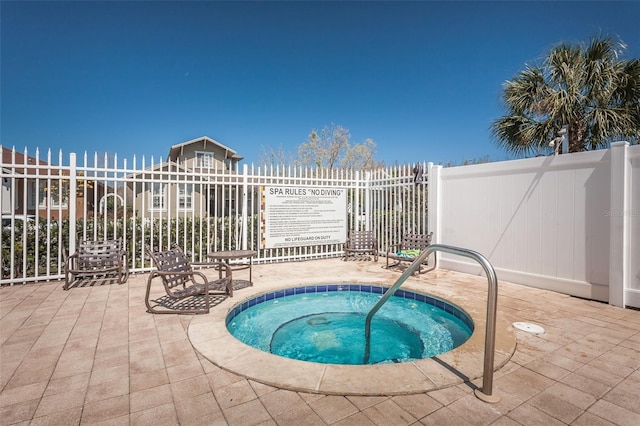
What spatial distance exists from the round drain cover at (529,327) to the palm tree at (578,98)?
24.9 feet

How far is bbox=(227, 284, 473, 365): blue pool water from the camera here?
3.71 meters

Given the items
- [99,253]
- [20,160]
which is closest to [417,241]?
[99,253]

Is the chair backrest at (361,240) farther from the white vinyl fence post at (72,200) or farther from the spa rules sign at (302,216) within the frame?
the white vinyl fence post at (72,200)

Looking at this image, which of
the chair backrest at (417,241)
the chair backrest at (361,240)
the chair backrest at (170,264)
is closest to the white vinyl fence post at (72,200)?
the chair backrest at (170,264)

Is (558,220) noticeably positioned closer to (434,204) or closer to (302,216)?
(434,204)

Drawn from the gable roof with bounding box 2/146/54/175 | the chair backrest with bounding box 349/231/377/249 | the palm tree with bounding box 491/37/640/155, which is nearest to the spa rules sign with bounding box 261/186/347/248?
the chair backrest with bounding box 349/231/377/249

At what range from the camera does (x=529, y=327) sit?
3.60 meters

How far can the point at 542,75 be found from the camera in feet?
29.3

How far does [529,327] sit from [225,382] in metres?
3.59

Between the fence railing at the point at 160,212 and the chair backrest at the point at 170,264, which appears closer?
the chair backrest at the point at 170,264

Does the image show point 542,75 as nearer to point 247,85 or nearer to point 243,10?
point 243,10

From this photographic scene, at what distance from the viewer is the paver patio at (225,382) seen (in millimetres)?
1972

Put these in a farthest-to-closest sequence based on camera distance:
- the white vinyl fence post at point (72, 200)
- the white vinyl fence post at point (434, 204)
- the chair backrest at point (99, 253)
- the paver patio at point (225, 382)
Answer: the white vinyl fence post at point (434, 204)
the white vinyl fence post at point (72, 200)
the chair backrest at point (99, 253)
the paver patio at point (225, 382)

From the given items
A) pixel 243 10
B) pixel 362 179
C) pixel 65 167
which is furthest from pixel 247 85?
pixel 65 167
